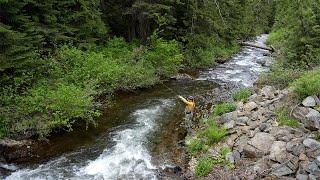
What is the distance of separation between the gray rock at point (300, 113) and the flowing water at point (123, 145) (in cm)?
387

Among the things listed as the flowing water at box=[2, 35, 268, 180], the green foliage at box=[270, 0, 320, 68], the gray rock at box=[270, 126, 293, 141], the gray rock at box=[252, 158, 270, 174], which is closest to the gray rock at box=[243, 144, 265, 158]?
the gray rock at box=[252, 158, 270, 174]

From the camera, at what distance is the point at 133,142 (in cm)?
1298

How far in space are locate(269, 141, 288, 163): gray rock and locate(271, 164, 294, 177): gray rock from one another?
12.4 inches

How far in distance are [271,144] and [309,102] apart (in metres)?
2.03

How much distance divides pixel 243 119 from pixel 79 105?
5.96 metres

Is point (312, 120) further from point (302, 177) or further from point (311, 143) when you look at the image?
point (302, 177)

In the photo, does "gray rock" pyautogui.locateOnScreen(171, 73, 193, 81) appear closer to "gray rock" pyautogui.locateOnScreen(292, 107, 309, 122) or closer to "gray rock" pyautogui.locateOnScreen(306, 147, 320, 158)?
"gray rock" pyautogui.locateOnScreen(292, 107, 309, 122)

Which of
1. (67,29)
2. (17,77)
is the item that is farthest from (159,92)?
(17,77)

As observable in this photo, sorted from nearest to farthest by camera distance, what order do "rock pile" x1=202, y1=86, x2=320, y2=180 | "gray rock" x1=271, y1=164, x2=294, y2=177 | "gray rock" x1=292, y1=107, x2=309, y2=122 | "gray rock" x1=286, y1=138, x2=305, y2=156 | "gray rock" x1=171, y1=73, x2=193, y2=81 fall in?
1. "gray rock" x1=271, y1=164, x2=294, y2=177
2. "rock pile" x1=202, y1=86, x2=320, y2=180
3. "gray rock" x1=286, y1=138, x2=305, y2=156
4. "gray rock" x1=292, y1=107, x2=309, y2=122
5. "gray rock" x1=171, y1=73, x2=193, y2=81

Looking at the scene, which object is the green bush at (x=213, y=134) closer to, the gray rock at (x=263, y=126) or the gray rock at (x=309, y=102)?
the gray rock at (x=263, y=126)

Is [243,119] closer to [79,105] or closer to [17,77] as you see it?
[79,105]

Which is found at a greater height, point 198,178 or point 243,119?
point 243,119

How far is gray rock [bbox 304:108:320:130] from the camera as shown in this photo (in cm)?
1077

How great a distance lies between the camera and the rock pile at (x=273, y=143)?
31.9 ft
